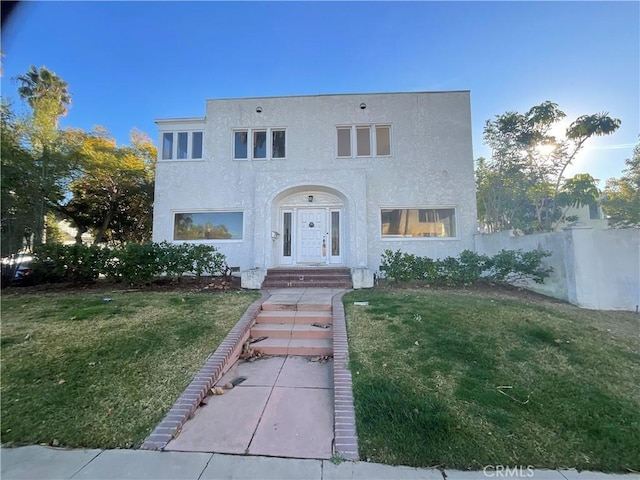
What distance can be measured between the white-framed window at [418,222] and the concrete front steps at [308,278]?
2.84m

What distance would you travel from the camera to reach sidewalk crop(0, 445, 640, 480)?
2402mm

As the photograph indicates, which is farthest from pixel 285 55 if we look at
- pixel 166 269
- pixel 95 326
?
pixel 95 326

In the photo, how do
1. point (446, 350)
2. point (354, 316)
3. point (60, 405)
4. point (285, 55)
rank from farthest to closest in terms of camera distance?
point (285, 55) < point (354, 316) < point (446, 350) < point (60, 405)

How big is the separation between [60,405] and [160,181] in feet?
33.0

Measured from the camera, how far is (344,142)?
11664mm

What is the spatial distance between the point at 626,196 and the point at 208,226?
23.1m

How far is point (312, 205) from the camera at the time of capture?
1124cm

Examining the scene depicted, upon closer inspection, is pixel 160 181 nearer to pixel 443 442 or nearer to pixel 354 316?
pixel 354 316

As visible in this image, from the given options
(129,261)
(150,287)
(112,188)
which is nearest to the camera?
(129,261)

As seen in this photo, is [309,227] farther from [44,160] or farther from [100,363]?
[44,160]

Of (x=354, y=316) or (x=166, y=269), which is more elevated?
(x=166, y=269)

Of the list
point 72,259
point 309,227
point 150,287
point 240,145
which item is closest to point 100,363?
point 150,287

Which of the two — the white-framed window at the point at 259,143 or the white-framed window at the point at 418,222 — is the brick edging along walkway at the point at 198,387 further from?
the white-framed window at the point at 259,143

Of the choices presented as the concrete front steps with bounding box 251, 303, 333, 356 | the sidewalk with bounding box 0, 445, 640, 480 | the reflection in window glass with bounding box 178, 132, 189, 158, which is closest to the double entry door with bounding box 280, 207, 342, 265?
the concrete front steps with bounding box 251, 303, 333, 356
